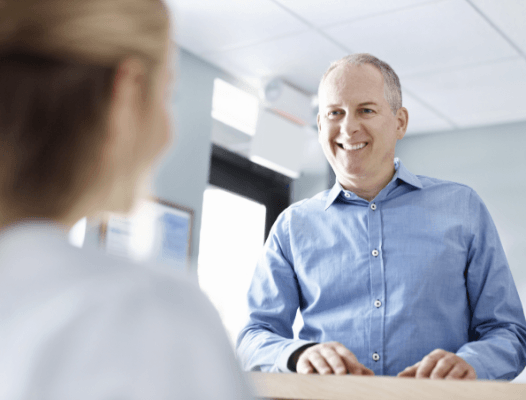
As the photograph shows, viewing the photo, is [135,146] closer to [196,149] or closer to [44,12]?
[44,12]

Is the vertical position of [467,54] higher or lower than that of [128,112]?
higher

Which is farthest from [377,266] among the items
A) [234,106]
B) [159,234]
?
[234,106]

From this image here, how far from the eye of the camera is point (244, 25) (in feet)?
10.2

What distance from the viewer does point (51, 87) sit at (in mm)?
402

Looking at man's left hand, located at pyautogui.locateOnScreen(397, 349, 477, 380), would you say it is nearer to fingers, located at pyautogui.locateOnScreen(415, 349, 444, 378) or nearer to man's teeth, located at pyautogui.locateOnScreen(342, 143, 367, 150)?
fingers, located at pyautogui.locateOnScreen(415, 349, 444, 378)

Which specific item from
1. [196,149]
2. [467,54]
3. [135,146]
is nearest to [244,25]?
[196,149]

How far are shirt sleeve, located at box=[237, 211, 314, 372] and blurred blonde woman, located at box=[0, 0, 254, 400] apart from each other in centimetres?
75

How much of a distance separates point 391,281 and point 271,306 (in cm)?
26

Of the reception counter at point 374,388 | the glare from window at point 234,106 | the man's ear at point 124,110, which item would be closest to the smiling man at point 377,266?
the reception counter at point 374,388

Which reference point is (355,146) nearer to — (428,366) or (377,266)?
(377,266)

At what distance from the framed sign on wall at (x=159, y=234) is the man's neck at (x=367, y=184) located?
5.81 ft

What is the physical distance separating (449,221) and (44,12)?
110cm

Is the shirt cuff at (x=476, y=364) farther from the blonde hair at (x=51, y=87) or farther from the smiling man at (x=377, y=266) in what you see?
the blonde hair at (x=51, y=87)

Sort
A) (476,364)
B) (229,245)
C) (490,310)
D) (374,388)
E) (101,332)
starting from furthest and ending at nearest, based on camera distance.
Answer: (229,245), (490,310), (476,364), (374,388), (101,332)
